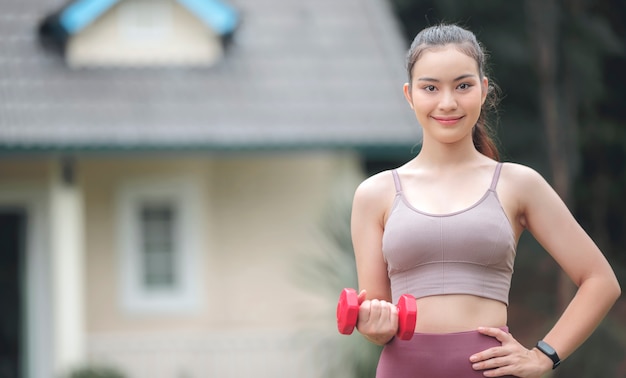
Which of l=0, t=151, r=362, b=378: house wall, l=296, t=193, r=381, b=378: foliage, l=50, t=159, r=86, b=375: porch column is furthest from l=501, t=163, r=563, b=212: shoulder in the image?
l=0, t=151, r=362, b=378: house wall

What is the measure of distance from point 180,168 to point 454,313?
30.8 ft

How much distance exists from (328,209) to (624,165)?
29.6ft

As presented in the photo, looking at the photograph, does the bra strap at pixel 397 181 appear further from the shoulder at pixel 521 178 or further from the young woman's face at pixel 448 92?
the shoulder at pixel 521 178

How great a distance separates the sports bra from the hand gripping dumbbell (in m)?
0.14

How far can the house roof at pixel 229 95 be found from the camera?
1085 centimetres

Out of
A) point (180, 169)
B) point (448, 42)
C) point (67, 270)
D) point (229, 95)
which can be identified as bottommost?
point (448, 42)

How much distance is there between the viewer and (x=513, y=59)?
1827 centimetres

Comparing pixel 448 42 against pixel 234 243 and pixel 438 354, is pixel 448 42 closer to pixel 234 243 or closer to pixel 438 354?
pixel 438 354

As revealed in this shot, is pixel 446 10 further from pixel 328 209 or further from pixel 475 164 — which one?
pixel 475 164

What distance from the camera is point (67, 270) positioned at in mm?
11219

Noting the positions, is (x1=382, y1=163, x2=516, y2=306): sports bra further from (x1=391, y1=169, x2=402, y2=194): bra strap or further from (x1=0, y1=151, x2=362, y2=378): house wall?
(x1=0, y1=151, x2=362, y2=378): house wall

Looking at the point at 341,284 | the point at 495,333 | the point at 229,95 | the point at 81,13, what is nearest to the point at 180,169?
the point at 229,95

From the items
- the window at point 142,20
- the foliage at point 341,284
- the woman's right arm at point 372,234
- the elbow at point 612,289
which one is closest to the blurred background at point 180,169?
the window at point 142,20

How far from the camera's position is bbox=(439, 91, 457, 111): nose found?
119 inches
